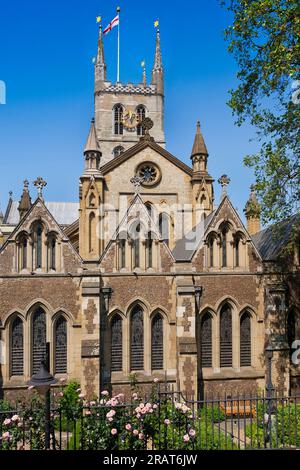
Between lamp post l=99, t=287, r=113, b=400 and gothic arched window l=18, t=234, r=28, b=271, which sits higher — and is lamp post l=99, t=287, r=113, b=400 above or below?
below

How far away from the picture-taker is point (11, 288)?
62.8ft

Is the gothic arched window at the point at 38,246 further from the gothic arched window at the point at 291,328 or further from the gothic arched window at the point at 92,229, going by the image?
the gothic arched window at the point at 291,328

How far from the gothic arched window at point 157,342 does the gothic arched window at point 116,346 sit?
4.81 feet

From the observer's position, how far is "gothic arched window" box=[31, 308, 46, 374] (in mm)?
19188

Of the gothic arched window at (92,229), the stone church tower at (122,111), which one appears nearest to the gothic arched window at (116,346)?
the gothic arched window at (92,229)

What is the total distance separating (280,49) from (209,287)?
10436 mm

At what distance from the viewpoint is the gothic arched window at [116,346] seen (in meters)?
19.7

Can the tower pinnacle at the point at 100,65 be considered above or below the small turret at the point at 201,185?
above

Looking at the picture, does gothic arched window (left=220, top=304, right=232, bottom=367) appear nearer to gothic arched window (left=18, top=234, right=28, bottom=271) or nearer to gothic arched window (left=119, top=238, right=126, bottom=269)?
gothic arched window (left=119, top=238, right=126, bottom=269)

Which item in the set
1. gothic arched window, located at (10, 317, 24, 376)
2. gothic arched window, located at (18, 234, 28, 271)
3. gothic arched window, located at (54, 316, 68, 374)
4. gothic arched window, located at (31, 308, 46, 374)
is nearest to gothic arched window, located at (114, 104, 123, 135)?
gothic arched window, located at (18, 234, 28, 271)

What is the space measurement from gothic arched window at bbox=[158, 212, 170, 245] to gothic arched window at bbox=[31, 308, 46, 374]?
473 inches

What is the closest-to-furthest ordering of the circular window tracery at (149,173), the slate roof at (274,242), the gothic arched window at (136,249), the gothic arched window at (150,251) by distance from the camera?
1. the gothic arched window at (136,249)
2. the gothic arched window at (150,251)
3. the slate roof at (274,242)
4. the circular window tracery at (149,173)
